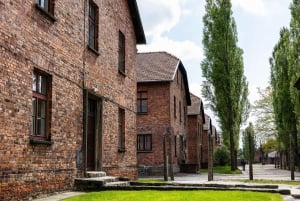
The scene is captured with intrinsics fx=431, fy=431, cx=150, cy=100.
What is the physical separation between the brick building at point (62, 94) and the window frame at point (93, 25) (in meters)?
0.04

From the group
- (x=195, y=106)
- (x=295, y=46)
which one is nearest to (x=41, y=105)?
(x=295, y=46)

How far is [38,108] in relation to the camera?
11.0 meters

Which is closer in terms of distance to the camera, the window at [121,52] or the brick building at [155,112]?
the window at [121,52]

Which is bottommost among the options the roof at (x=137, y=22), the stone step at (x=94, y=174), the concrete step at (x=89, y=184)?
the concrete step at (x=89, y=184)

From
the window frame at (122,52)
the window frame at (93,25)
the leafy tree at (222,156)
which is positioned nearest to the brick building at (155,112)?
the window frame at (122,52)

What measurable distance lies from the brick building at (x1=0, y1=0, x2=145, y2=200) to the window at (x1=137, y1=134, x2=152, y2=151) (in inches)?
489

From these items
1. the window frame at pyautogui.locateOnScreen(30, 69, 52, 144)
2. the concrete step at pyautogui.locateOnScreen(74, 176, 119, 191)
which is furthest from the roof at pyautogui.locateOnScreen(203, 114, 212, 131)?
the window frame at pyautogui.locateOnScreen(30, 69, 52, 144)

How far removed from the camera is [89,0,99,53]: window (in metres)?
15.2

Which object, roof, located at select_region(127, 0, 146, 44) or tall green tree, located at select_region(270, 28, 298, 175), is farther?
tall green tree, located at select_region(270, 28, 298, 175)

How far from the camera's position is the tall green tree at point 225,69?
123ft

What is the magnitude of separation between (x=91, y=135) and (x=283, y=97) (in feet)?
101

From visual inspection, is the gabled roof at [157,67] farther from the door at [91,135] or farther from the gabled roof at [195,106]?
the door at [91,135]

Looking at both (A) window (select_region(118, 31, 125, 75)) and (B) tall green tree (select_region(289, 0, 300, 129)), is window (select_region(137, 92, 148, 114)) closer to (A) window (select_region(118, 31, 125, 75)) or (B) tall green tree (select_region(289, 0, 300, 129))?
(B) tall green tree (select_region(289, 0, 300, 129))

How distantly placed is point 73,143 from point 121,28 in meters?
7.20
